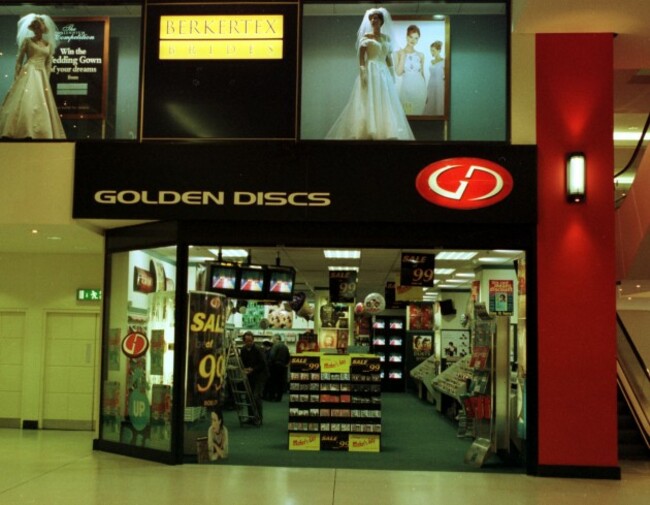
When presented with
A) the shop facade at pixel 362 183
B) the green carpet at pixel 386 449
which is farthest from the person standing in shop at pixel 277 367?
the shop facade at pixel 362 183

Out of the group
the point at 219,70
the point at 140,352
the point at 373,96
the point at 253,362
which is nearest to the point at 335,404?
the point at 140,352

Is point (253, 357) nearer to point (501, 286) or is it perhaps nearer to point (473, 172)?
point (501, 286)

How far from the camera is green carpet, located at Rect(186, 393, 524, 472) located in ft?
32.4

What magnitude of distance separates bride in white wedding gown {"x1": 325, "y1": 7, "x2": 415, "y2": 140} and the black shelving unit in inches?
561

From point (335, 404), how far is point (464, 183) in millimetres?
3521

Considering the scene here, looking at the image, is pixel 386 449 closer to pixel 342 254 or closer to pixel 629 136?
pixel 342 254

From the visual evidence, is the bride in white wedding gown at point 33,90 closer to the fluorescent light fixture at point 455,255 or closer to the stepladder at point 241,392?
the stepladder at point 241,392

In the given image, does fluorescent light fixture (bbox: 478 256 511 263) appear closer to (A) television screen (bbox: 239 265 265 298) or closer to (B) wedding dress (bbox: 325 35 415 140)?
(A) television screen (bbox: 239 265 265 298)

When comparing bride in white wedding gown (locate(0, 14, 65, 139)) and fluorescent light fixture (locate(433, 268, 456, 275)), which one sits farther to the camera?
fluorescent light fixture (locate(433, 268, 456, 275))

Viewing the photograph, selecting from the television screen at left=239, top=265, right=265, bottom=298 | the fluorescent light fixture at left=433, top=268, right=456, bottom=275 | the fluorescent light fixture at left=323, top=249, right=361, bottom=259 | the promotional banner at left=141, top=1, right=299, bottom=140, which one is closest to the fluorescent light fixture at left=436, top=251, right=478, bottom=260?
the fluorescent light fixture at left=323, top=249, right=361, bottom=259

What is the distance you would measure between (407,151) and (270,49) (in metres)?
2.03

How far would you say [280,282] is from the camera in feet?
41.9

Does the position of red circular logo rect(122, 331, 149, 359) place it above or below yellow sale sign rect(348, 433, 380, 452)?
above

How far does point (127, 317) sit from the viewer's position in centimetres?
1032
